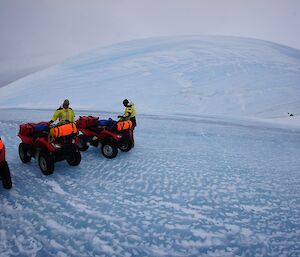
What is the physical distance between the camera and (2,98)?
800 inches

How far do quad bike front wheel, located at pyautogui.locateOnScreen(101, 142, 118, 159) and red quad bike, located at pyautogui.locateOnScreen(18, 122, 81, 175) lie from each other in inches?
31.3

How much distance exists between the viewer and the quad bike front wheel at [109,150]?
19.1 ft

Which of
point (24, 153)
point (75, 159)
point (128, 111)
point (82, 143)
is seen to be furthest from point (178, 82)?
point (24, 153)

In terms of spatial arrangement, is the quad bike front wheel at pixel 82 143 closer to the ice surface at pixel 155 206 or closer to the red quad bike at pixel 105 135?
the red quad bike at pixel 105 135

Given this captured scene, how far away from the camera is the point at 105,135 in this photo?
5.86m

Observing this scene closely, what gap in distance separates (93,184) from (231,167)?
9.17 ft

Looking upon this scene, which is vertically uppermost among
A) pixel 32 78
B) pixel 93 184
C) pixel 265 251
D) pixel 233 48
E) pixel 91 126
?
pixel 233 48

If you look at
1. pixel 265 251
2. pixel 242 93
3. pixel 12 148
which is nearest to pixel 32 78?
pixel 242 93

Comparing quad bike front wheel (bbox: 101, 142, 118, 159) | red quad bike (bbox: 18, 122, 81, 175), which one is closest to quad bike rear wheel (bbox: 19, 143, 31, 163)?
red quad bike (bbox: 18, 122, 81, 175)

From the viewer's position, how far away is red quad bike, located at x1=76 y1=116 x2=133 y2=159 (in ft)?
19.1

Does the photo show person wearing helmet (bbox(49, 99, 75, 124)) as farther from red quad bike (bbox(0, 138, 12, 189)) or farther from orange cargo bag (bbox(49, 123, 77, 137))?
red quad bike (bbox(0, 138, 12, 189))

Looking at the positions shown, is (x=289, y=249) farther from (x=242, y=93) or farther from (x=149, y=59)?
(x=149, y=59)

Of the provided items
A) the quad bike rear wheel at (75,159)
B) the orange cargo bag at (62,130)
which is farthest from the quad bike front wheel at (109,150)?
the orange cargo bag at (62,130)

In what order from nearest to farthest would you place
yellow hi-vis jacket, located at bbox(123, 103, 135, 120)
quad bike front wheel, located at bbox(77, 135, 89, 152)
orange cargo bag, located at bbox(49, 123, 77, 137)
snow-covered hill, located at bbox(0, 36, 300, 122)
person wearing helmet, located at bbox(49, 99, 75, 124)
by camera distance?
orange cargo bag, located at bbox(49, 123, 77, 137) → person wearing helmet, located at bbox(49, 99, 75, 124) → quad bike front wheel, located at bbox(77, 135, 89, 152) → yellow hi-vis jacket, located at bbox(123, 103, 135, 120) → snow-covered hill, located at bbox(0, 36, 300, 122)
